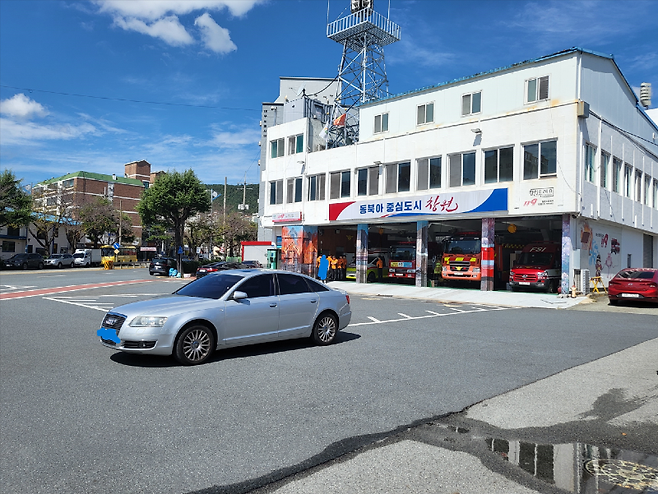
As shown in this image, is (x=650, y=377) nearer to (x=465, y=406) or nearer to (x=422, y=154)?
(x=465, y=406)

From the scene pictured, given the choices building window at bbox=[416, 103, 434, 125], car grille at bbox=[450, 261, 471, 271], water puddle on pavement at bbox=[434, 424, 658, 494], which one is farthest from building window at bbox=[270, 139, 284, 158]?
water puddle on pavement at bbox=[434, 424, 658, 494]

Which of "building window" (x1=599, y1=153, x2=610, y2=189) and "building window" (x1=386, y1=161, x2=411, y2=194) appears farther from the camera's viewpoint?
"building window" (x1=386, y1=161, x2=411, y2=194)

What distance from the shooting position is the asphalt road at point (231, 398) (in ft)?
13.8

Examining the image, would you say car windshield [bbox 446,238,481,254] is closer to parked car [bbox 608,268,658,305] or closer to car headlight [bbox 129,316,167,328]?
parked car [bbox 608,268,658,305]

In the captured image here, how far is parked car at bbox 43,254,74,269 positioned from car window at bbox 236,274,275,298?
52.0 meters

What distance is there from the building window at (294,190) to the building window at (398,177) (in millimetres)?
7774

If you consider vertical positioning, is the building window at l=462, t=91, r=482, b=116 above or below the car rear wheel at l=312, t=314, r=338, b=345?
above

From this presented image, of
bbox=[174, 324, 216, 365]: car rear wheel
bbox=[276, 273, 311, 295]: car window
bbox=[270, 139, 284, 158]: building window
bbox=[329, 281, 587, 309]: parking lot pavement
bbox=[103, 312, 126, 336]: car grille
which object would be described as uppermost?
bbox=[270, 139, 284, 158]: building window

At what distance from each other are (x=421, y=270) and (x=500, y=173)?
278 inches

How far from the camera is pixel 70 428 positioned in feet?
16.7

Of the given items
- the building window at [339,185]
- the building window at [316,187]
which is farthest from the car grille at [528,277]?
the building window at [316,187]

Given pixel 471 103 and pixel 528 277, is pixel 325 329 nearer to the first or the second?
pixel 528 277

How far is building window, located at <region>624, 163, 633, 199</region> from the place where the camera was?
29000 millimetres

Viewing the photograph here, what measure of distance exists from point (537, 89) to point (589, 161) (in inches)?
172
